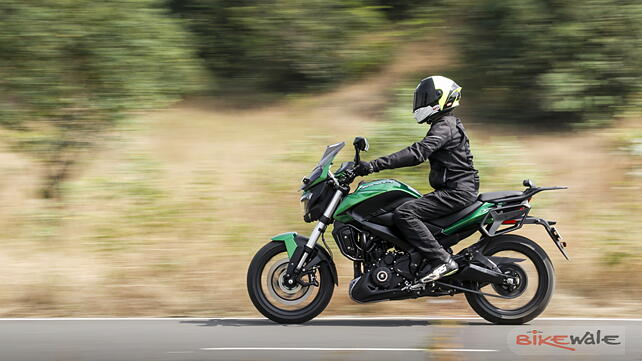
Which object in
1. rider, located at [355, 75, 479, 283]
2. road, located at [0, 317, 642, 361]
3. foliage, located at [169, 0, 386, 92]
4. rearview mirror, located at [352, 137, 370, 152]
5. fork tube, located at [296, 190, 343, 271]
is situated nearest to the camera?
road, located at [0, 317, 642, 361]

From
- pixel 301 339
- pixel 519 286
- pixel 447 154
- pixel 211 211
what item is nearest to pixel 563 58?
pixel 211 211

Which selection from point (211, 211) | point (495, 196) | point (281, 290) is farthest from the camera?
point (211, 211)

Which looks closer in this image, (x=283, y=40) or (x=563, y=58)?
(x=563, y=58)

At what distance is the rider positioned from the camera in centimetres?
722

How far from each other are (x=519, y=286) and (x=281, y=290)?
6.71ft

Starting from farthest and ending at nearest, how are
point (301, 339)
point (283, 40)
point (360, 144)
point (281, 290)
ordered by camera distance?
point (283, 40)
point (281, 290)
point (360, 144)
point (301, 339)

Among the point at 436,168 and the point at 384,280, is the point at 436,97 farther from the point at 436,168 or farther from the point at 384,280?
the point at 384,280

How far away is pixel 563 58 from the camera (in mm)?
12102

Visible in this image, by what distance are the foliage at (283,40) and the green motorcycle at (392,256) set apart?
669 cm

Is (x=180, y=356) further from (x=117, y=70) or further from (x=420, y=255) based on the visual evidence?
(x=117, y=70)

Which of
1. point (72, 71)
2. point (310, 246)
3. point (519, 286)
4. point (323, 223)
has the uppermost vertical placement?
point (72, 71)

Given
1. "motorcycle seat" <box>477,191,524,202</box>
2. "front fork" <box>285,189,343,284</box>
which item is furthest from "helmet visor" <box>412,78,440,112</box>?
"front fork" <box>285,189,343,284</box>

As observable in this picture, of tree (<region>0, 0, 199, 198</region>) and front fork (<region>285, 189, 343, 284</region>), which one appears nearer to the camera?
front fork (<region>285, 189, 343, 284</region>)

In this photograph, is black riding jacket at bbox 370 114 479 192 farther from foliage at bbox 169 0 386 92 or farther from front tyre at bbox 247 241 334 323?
foliage at bbox 169 0 386 92
